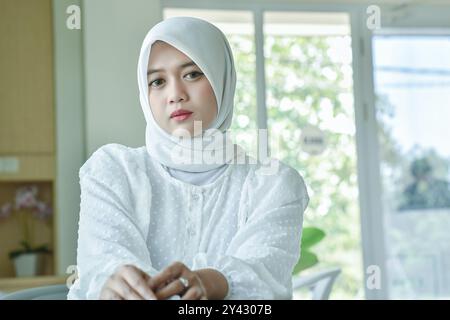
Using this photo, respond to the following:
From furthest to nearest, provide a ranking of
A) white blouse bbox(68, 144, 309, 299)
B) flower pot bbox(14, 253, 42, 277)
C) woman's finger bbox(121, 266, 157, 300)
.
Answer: flower pot bbox(14, 253, 42, 277)
white blouse bbox(68, 144, 309, 299)
woman's finger bbox(121, 266, 157, 300)

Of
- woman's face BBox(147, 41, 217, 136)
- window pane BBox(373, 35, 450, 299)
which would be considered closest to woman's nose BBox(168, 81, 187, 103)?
woman's face BBox(147, 41, 217, 136)

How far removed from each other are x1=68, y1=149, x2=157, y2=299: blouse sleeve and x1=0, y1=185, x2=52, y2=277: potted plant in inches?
70.0

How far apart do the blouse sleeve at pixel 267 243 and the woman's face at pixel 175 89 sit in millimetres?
82

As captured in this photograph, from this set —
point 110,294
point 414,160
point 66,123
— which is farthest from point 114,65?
point 110,294

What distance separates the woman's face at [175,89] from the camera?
2.08ft

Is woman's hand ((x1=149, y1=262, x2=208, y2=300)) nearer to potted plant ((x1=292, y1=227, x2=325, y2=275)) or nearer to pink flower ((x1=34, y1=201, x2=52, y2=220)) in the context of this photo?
potted plant ((x1=292, y1=227, x2=325, y2=275))

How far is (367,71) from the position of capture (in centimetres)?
278

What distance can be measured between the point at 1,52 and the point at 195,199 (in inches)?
74.1

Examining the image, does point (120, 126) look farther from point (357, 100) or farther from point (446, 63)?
point (446, 63)

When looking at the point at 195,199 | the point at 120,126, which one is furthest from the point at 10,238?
the point at 195,199

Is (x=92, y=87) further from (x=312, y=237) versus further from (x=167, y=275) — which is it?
(x=167, y=275)

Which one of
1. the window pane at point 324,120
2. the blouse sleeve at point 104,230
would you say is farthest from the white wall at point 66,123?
the blouse sleeve at point 104,230

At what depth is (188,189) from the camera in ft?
2.16

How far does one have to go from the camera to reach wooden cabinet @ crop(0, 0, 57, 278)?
237cm
